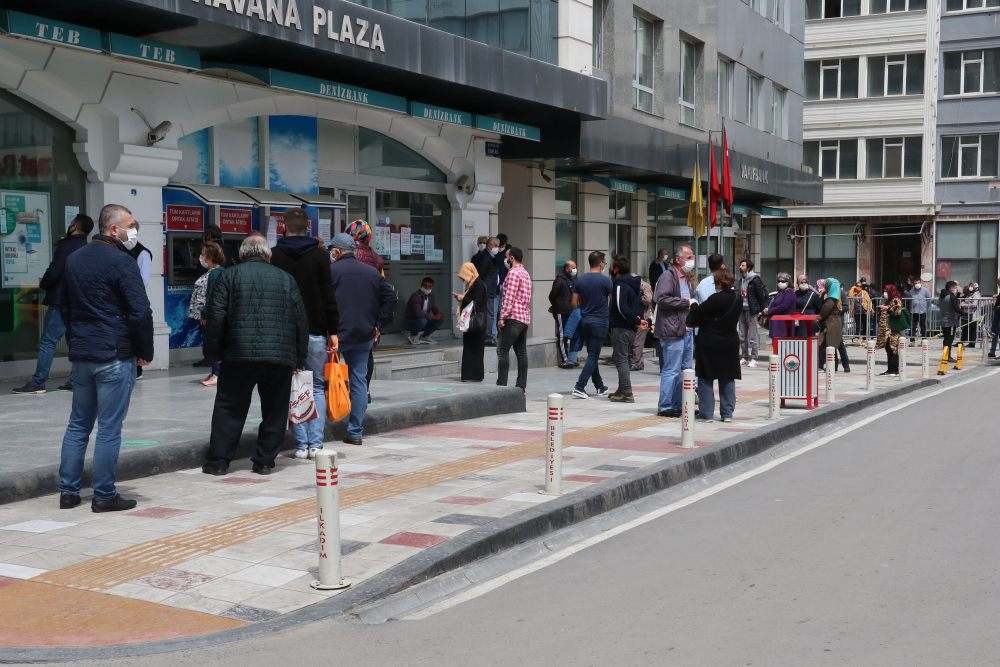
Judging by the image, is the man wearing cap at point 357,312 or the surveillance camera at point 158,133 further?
the surveillance camera at point 158,133

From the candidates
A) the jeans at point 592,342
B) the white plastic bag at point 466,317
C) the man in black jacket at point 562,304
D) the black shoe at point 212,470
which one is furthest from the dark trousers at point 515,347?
the black shoe at point 212,470

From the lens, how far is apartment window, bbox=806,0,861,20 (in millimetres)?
41844

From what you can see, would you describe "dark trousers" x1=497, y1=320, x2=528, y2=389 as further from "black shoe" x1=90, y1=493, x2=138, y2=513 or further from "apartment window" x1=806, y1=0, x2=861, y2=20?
"apartment window" x1=806, y1=0, x2=861, y2=20

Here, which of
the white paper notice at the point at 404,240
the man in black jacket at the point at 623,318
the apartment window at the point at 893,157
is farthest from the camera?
the apartment window at the point at 893,157

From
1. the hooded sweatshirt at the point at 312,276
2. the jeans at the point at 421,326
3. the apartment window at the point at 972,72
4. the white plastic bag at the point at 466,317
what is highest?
the apartment window at the point at 972,72

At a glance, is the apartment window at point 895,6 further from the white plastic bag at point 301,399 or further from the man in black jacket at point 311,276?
the white plastic bag at point 301,399

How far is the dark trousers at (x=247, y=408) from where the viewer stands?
7.72m

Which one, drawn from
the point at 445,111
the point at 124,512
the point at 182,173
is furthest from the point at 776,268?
the point at 124,512

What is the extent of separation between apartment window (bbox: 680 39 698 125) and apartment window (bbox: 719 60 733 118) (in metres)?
1.62

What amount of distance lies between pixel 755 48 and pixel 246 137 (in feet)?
58.7

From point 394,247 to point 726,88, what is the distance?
1286cm

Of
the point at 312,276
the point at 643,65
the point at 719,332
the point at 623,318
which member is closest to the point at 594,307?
the point at 623,318

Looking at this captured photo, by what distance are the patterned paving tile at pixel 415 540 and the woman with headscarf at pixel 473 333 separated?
722 centimetres

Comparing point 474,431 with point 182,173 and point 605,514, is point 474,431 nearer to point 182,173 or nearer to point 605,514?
point 605,514
